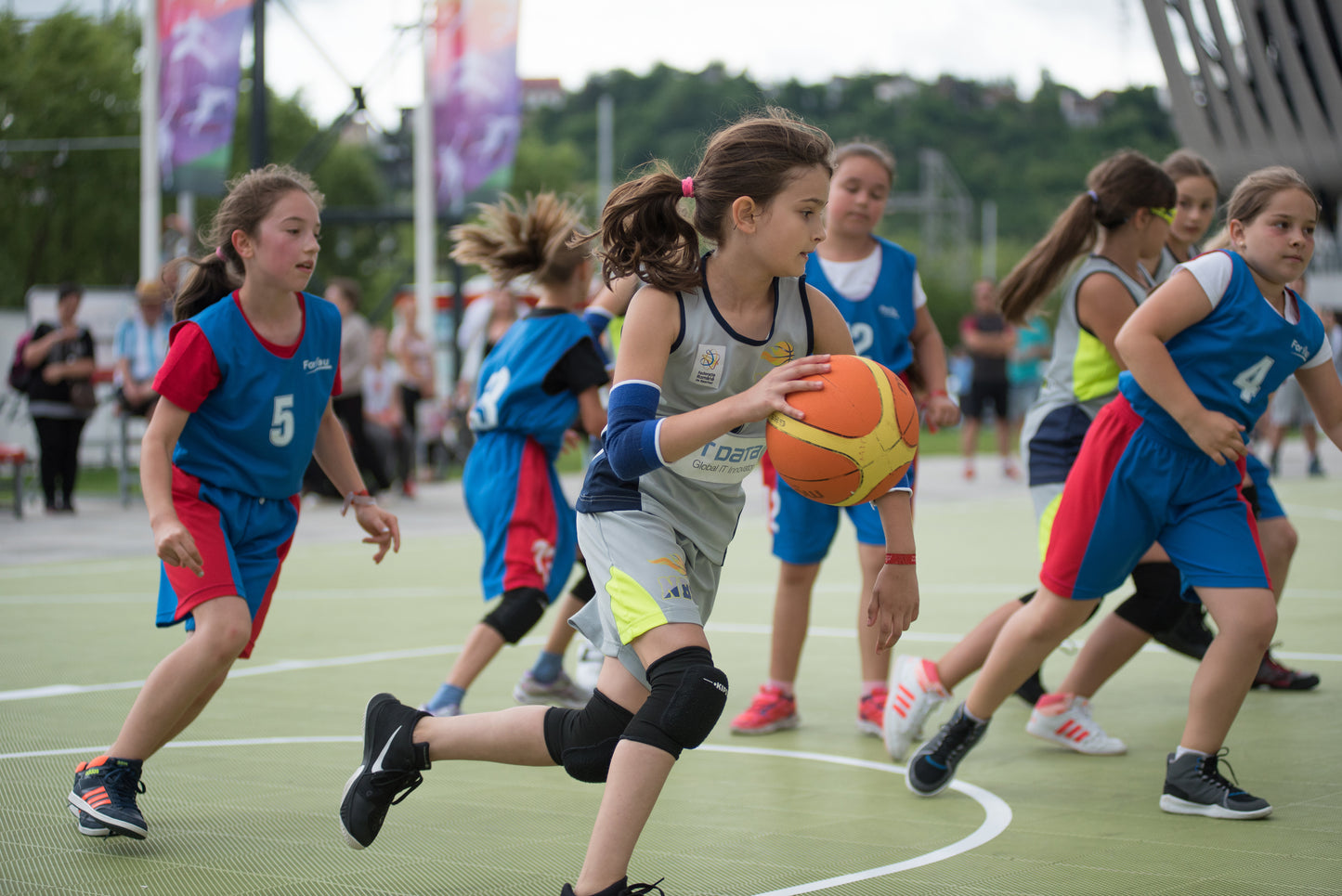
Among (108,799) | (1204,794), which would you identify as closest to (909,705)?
(1204,794)

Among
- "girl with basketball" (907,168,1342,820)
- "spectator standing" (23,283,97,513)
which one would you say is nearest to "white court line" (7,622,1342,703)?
"girl with basketball" (907,168,1342,820)

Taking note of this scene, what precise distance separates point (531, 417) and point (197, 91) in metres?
13.3

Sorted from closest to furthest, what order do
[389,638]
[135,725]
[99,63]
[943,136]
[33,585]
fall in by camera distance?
[135,725]
[389,638]
[33,585]
[99,63]
[943,136]

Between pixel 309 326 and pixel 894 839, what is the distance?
224 cm

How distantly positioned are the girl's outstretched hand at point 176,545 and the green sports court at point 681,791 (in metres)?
0.78

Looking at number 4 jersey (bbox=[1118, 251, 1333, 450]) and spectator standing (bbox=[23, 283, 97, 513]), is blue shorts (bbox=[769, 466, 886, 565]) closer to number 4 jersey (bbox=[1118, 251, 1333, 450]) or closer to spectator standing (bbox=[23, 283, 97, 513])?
number 4 jersey (bbox=[1118, 251, 1333, 450])

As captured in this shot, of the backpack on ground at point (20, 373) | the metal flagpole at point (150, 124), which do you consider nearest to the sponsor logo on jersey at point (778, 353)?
the backpack on ground at point (20, 373)

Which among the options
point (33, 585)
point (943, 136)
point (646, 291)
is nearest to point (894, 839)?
point (646, 291)

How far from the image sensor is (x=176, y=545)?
12.2ft

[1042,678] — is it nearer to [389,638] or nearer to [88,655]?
[389,638]

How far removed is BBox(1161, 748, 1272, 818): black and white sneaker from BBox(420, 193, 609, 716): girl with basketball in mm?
2386

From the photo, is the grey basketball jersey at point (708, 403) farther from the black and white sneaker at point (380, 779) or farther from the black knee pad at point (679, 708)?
the black and white sneaker at point (380, 779)

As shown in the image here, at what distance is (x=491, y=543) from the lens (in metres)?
5.77

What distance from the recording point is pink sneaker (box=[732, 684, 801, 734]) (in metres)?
5.41
